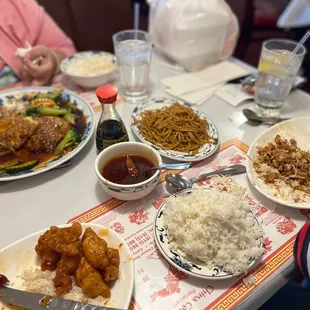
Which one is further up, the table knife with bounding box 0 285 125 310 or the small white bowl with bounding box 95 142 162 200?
the small white bowl with bounding box 95 142 162 200

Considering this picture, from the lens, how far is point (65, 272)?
77cm

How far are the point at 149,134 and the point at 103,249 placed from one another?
0.57 metres

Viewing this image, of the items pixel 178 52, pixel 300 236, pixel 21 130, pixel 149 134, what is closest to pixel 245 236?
pixel 300 236

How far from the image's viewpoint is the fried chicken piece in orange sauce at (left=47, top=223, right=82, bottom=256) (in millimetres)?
776

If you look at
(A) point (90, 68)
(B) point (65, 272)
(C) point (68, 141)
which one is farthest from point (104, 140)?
(A) point (90, 68)

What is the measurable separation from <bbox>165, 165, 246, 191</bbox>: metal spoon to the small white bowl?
82mm

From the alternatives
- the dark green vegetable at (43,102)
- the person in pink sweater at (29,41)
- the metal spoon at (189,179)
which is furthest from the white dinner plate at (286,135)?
the person in pink sweater at (29,41)

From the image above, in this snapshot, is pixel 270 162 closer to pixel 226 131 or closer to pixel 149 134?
pixel 226 131

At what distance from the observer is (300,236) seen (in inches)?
31.6

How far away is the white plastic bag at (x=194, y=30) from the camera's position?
64.8 inches

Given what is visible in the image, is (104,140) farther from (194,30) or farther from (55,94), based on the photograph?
(194,30)

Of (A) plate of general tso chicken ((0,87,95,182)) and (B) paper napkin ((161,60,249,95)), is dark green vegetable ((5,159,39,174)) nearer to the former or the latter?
(A) plate of general tso chicken ((0,87,95,182))

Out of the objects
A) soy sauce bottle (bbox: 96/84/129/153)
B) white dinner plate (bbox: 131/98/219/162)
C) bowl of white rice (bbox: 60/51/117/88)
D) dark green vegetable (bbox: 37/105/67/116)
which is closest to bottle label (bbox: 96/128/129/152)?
soy sauce bottle (bbox: 96/84/129/153)

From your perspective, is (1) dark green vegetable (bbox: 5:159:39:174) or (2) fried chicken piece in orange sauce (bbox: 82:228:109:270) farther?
(1) dark green vegetable (bbox: 5:159:39:174)
